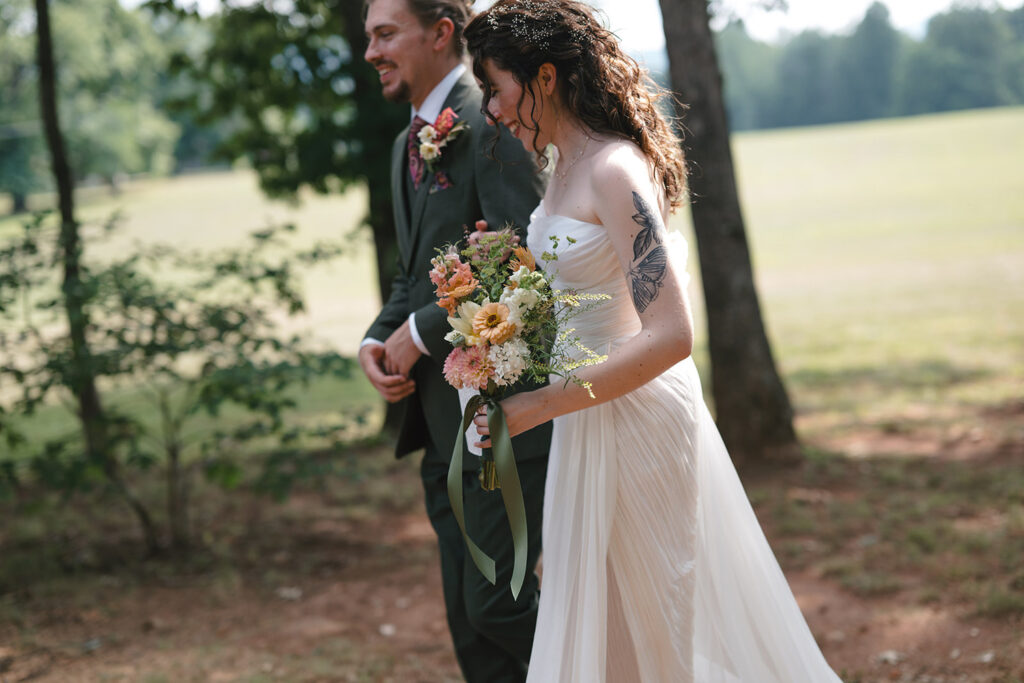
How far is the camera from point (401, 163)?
135 inches

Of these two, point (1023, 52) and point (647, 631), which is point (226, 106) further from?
point (647, 631)

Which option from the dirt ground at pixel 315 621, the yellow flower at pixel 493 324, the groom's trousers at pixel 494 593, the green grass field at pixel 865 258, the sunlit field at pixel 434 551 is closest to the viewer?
the yellow flower at pixel 493 324

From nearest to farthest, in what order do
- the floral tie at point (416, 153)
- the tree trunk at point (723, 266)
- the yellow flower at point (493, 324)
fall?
the yellow flower at point (493, 324) → the floral tie at point (416, 153) → the tree trunk at point (723, 266)

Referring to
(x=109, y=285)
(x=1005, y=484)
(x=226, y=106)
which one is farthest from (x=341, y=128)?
(x=1005, y=484)

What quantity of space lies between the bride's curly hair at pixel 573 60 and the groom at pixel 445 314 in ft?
1.37

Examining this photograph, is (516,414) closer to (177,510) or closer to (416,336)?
(416,336)

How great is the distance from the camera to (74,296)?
5.16m

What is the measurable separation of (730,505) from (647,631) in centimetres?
48

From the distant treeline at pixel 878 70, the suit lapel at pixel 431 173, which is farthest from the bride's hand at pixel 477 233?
the distant treeline at pixel 878 70

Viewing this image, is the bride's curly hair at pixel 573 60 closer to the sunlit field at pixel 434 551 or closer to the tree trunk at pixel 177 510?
the sunlit field at pixel 434 551

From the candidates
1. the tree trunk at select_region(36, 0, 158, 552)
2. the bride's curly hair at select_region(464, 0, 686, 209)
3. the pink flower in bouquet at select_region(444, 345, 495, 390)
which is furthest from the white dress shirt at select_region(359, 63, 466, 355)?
the tree trunk at select_region(36, 0, 158, 552)

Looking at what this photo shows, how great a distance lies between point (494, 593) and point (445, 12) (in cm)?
197

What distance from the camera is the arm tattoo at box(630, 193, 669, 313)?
2318 mm

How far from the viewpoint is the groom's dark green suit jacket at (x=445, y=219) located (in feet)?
9.78
